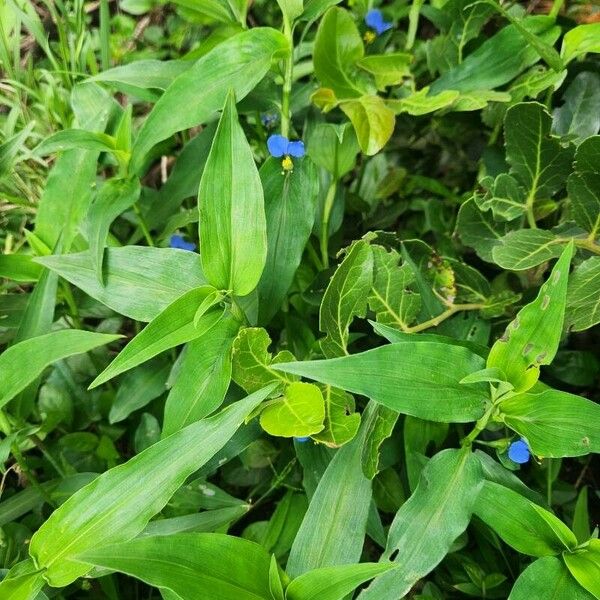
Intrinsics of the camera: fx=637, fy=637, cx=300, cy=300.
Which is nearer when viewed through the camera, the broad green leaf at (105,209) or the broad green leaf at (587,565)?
the broad green leaf at (587,565)

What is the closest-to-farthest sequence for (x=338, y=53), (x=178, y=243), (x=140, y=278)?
(x=140, y=278) < (x=338, y=53) < (x=178, y=243)

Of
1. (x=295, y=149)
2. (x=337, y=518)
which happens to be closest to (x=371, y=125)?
(x=295, y=149)

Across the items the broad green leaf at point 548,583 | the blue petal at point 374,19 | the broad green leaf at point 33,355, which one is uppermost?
the blue petal at point 374,19

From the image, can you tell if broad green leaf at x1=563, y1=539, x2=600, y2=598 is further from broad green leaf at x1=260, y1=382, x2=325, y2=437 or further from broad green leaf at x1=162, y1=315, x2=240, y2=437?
broad green leaf at x1=162, y1=315, x2=240, y2=437

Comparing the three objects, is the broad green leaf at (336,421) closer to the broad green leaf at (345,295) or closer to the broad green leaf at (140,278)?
the broad green leaf at (345,295)

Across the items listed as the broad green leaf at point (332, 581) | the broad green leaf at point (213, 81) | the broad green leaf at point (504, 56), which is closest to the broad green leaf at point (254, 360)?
the broad green leaf at point (332, 581)

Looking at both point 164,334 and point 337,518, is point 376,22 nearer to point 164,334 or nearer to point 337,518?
point 164,334

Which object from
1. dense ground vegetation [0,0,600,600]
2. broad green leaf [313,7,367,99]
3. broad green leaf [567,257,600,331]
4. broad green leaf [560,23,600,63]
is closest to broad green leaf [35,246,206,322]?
dense ground vegetation [0,0,600,600]
